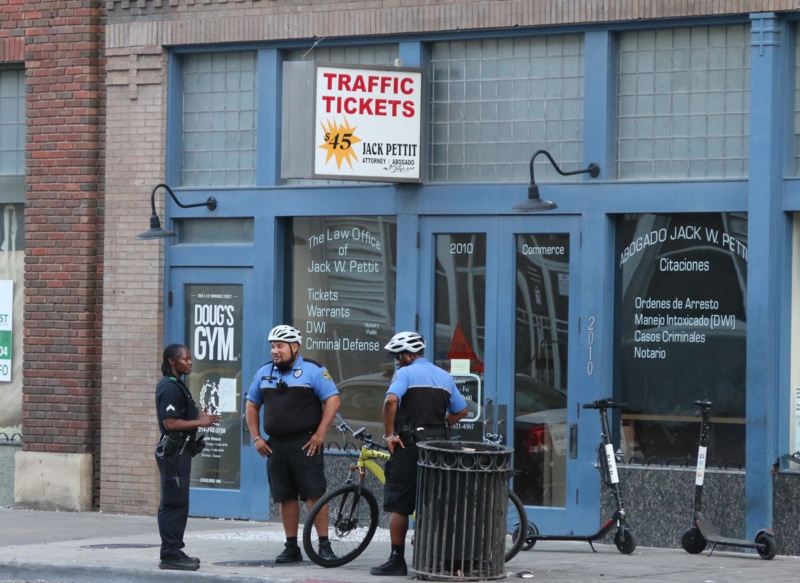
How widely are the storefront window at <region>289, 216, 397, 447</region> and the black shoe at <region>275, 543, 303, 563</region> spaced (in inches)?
103

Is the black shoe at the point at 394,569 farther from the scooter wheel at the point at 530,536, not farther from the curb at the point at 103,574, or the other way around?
the scooter wheel at the point at 530,536

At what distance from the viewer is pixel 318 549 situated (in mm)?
9297

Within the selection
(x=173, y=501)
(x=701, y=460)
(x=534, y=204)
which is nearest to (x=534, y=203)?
(x=534, y=204)

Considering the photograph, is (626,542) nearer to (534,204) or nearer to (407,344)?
(407,344)

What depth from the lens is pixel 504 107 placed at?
37.7 feet

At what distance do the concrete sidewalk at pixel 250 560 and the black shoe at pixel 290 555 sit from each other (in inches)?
4.2

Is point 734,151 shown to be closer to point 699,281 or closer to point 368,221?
point 699,281

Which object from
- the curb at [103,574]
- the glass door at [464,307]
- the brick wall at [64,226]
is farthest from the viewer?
the brick wall at [64,226]

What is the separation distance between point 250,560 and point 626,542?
2.96 m

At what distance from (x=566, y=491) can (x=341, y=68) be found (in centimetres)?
422

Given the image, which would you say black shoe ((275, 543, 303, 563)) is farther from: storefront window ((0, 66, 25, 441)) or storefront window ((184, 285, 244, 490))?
storefront window ((0, 66, 25, 441))

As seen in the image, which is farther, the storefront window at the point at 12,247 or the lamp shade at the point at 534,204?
the storefront window at the point at 12,247

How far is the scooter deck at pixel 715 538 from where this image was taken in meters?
9.71

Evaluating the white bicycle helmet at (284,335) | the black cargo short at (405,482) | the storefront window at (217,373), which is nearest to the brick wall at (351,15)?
the storefront window at (217,373)
